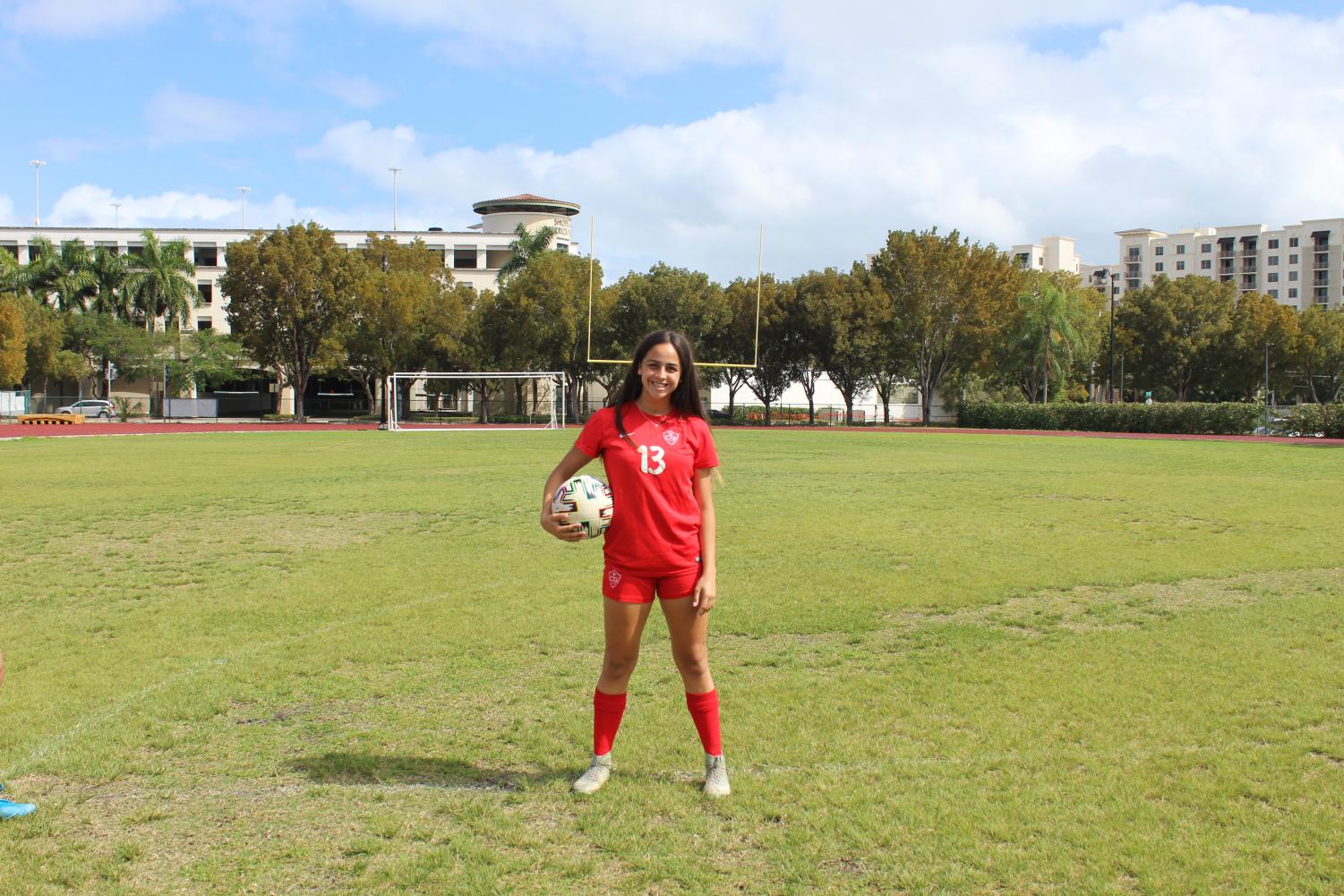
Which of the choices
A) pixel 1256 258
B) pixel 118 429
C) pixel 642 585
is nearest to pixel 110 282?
pixel 118 429

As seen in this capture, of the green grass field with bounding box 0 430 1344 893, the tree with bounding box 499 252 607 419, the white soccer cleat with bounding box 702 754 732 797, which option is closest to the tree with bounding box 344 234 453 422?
the tree with bounding box 499 252 607 419

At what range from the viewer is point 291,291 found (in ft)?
177

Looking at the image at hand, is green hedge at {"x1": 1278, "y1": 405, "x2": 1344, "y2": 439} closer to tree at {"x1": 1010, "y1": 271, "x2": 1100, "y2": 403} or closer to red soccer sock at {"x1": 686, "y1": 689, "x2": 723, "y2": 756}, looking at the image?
tree at {"x1": 1010, "y1": 271, "x2": 1100, "y2": 403}

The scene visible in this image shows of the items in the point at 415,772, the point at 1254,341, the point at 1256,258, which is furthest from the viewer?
the point at 1256,258

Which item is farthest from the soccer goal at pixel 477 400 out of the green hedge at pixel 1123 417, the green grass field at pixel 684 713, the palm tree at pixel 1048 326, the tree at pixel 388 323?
the green grass field at pixel 684 713

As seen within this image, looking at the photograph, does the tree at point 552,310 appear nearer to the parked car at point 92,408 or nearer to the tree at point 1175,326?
the parked car at point 92,408

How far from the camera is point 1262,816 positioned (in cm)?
412

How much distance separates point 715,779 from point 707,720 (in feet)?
0.80

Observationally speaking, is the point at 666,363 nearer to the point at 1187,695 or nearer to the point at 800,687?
the point at 800,687

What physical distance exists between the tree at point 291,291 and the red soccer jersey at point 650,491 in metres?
53.2

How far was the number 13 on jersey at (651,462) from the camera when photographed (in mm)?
4277

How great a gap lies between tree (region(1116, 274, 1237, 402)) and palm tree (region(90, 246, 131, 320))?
62.3 metres

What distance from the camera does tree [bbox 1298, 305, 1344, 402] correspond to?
6786 cm

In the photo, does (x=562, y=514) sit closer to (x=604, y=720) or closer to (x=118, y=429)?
(x=604, y=720)
